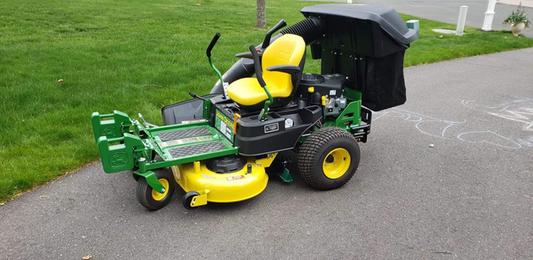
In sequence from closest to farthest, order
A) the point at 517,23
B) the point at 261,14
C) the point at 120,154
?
the point at 120,154, the point at 261,14, the point at 517,23

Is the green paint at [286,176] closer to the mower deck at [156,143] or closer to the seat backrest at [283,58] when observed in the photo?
the mower deck at [156,143]

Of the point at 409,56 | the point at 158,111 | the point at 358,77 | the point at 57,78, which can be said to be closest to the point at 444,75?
the point at 409,56

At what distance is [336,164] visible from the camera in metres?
4.04

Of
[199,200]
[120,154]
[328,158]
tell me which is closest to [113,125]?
[120,154]

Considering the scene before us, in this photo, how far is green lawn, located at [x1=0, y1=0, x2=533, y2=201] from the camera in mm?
4711

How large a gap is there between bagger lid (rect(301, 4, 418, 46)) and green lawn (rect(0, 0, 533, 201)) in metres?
2.59

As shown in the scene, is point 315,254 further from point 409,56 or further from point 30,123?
point 409,56

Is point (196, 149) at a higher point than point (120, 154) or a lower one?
lower

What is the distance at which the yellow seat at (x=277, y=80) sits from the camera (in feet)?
12.8

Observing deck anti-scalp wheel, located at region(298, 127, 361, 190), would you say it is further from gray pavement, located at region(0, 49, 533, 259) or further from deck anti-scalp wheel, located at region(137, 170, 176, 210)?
deck anti-scalp wheel, located at region(137, 170, 176, 210)

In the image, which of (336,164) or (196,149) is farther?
(336,164)

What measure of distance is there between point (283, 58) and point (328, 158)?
95cm

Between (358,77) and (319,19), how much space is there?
2.22 feet

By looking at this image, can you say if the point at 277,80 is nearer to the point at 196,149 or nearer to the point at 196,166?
the point at 196,149
